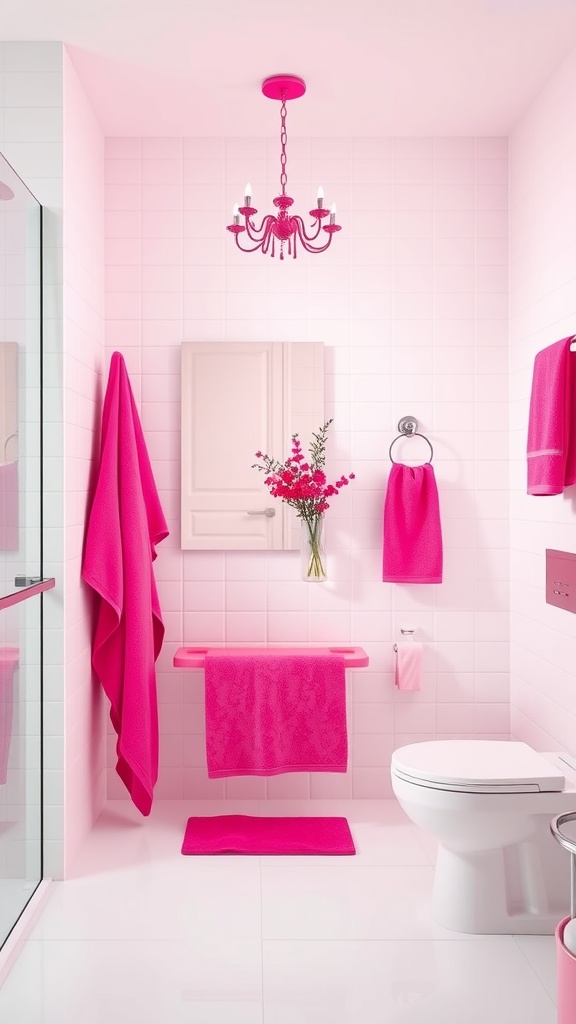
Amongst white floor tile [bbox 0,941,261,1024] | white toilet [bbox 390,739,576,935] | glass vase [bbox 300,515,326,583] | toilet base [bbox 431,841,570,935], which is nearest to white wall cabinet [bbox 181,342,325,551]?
glass vase [bbox 300,515,326,583]

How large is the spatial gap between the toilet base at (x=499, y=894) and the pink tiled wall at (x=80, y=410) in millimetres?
1216

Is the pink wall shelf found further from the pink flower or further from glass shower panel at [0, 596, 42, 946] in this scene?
glass shower panel at [0, 596, 42, 946]

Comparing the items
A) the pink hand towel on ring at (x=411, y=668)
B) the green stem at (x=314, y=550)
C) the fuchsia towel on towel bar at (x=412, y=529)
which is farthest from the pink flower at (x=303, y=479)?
the pink hand towel on ring at (x=411, y=668)

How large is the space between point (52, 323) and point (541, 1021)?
234cm

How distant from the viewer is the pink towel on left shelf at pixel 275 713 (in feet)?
10.2

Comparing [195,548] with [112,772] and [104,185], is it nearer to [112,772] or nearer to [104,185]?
[112,772]

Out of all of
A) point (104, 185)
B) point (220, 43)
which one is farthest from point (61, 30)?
point (104, 185)

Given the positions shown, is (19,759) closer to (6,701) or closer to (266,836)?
(6,701)

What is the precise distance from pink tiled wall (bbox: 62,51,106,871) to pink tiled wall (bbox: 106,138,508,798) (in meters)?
0.18

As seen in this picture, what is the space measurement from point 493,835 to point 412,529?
124 cm

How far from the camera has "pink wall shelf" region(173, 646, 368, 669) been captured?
312 cm

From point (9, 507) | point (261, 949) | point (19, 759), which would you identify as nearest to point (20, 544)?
point (9, 507)

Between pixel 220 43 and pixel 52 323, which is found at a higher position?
pixel 220 43

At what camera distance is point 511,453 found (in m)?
3.38
